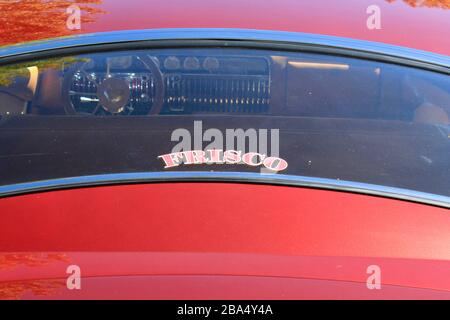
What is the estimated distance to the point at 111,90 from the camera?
7.61 feet

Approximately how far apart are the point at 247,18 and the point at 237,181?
1.83 ft

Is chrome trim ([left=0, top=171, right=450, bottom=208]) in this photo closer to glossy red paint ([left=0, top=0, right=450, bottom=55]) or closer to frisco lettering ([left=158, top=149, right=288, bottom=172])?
frisco lettering ([left=158, top=149, right=288, bottom=172])

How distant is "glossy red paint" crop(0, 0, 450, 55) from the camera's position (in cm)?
219

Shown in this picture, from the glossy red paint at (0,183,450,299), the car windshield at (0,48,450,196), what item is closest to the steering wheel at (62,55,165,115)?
the car windshield at (0,48,450,196)

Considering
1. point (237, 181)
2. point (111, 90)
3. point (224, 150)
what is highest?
point (111, 90)

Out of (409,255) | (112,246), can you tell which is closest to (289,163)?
(409,255)

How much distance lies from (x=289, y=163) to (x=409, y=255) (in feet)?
1.44

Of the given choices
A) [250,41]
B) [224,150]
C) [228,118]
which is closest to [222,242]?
[224,150]

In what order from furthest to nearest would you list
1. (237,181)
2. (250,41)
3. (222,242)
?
(250,41) < (237,181) < (222,242)

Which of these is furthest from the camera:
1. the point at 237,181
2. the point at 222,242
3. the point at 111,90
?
the point at 111,90

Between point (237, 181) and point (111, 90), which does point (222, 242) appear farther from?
point (111, 90)

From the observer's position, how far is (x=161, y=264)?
1852mm

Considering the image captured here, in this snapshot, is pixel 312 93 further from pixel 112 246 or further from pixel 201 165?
pixel 112 246

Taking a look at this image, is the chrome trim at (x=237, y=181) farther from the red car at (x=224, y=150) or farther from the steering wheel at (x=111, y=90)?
the steering wheel at (x=111, y=90)
